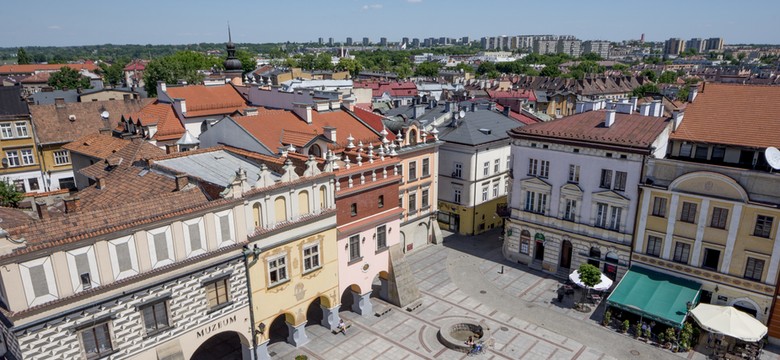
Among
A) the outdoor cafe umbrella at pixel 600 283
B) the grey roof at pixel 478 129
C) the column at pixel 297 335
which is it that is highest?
the grey roof at pixel 478 129

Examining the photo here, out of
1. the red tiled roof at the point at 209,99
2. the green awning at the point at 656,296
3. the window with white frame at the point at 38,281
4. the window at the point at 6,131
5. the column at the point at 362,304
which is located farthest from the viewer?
the red tiled roof at the point at 209,99

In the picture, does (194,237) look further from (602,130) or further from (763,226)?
(763,226)

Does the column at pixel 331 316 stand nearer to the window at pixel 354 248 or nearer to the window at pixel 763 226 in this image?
the window at pixel 354 248

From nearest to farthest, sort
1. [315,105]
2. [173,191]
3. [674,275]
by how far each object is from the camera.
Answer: [173,191]
[674,275]
[315,105]

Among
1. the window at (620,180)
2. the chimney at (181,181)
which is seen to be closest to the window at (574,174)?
the window at (620,180)

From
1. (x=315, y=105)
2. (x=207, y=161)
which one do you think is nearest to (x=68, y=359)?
(x=207, y=161)

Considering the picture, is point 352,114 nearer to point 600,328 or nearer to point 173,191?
point 173,191
